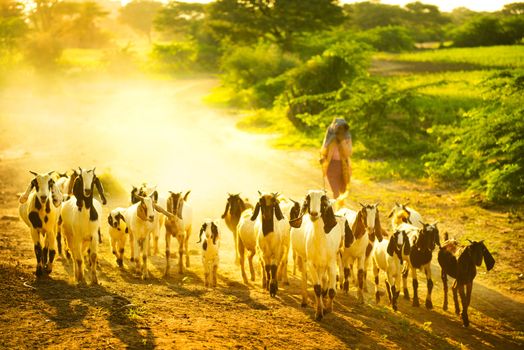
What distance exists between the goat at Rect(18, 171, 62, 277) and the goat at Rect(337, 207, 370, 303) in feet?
16.6

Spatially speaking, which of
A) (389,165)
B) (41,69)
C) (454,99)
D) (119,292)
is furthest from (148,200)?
(41,69)

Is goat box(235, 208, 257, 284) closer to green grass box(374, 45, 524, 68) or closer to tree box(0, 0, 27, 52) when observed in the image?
green grass box(374, 45, 524, 68)

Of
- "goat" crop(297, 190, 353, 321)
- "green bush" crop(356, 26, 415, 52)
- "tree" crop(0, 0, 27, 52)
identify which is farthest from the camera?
"green bush" crop(356, 26, 415, 52)

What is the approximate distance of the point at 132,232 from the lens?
1154cm

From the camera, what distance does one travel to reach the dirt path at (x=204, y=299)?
783cm

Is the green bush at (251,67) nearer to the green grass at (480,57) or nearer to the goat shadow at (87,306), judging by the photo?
the green grass at (480,57)

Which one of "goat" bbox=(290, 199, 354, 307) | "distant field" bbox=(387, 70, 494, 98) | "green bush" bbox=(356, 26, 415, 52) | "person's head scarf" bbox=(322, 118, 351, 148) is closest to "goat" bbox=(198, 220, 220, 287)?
"goat" bbox=(290, 199, 354, 307)

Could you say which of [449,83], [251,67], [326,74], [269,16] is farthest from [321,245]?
[269,16]

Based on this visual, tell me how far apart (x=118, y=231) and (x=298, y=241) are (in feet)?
13.1

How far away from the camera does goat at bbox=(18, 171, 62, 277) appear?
1040 centimetres

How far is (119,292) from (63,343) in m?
1.99

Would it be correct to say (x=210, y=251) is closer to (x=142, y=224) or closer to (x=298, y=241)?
(x=142, y=224)

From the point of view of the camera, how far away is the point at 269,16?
45.5m

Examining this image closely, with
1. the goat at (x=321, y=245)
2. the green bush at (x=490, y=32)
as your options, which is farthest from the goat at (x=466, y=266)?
the green bush at (x=490, y=32)
